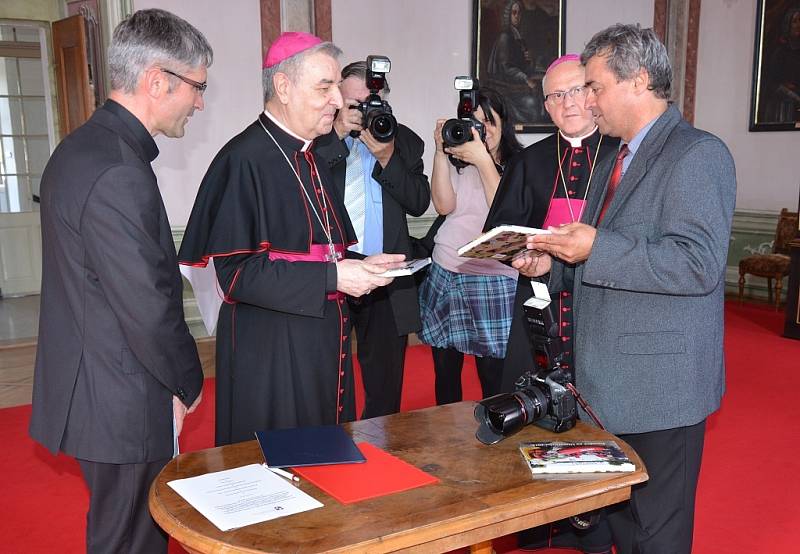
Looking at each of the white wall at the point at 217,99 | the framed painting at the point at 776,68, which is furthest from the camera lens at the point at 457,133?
the framed painting at the point at 776,68

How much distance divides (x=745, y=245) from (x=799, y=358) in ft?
8.94

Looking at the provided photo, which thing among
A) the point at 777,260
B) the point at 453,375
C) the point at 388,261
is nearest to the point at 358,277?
the point at 388,261

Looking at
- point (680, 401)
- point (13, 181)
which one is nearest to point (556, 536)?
point (680, 401)

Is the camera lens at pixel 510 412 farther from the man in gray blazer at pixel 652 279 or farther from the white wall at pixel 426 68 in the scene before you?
the white wall at pixel 426 68

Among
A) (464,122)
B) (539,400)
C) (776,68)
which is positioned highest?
(776,68)

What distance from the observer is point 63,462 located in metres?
3.95

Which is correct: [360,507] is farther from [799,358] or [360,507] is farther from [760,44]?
[760,44]

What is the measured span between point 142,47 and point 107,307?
661 millimetres

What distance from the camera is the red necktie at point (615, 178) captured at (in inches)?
87.6

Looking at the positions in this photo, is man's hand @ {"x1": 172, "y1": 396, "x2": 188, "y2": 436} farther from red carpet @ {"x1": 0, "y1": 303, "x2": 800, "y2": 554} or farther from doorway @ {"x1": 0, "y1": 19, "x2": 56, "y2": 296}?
doorway @ {"x1": 0, "y1": 19, "x2": 56, "y2": 296}

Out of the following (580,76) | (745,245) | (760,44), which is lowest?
(745,245)

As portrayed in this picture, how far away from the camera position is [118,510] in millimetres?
1932

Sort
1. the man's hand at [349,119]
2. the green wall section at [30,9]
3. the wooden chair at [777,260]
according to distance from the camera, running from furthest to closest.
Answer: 1. the green wall section at [30,9]
2. the wooden chair at [777,260]
3. the man's hand at [349,119]

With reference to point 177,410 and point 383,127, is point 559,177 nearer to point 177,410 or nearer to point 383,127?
point 383,127
